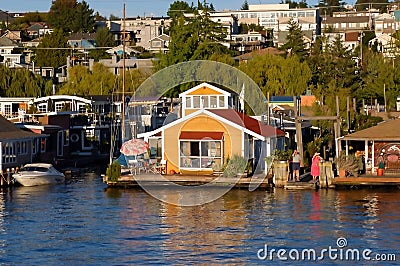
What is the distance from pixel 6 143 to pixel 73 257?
19.4 m

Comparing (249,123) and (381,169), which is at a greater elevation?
(249,123)

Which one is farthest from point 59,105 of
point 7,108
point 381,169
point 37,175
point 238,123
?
point 381,169

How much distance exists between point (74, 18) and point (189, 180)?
112779 mm

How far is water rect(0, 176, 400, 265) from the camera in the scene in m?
27.8

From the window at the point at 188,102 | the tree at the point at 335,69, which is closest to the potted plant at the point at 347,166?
the window at the point at 188,102

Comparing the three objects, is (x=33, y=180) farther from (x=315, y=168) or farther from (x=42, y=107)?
(x=42, y=107)

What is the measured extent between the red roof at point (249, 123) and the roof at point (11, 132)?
→ 9.83 metres

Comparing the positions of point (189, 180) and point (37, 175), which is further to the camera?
point (37, 175)

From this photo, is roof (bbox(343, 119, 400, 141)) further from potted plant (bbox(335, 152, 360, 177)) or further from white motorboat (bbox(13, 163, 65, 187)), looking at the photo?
white motorboat (bbox(13, 163, 65, 187))

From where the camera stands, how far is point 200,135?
43.5m

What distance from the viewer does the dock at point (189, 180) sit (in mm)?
41059

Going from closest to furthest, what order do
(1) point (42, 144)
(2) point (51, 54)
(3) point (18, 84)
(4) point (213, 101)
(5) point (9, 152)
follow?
1. (5) point (9, 152)
2. (4) point (213, 101)
3. (1) point (42, 144)
4. (3) point (18, 84)
5. (2) point (51, 54)

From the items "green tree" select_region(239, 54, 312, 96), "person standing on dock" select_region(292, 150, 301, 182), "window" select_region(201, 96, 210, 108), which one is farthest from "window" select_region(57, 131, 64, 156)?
"green tree" select_region(239, 54, 312, 96)

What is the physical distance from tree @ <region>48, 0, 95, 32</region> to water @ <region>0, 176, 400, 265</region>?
11036 cm
